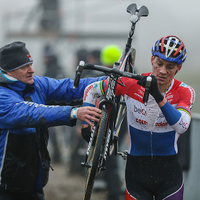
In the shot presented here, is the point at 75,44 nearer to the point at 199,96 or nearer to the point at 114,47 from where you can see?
the point at 114,47

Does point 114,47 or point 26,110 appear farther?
point 114,47

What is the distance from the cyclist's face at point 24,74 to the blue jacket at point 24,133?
5cm

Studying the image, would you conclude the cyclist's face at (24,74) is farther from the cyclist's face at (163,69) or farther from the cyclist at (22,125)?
the cyclist's face at (163,69)

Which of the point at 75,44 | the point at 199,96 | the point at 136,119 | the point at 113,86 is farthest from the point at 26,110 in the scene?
the point at 199,96

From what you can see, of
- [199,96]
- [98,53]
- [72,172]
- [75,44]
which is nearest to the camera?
[98,53]

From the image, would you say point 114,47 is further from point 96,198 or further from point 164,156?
point 164,156

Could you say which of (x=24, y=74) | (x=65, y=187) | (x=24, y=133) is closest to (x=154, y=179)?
(x=24, y=133)

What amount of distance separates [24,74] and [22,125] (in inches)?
22.9

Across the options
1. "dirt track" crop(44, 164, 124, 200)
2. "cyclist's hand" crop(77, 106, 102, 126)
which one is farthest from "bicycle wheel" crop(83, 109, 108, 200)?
"dirt track" crop(44, 164, 124, 200)

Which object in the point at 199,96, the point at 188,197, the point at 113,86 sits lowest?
the point at 199,96

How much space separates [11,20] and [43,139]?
41.8ft

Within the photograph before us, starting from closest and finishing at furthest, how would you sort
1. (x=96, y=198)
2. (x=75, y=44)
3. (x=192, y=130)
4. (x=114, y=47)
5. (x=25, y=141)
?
(x=25, y=141) → (x=192, y=130) → (x=96, y=198) → (x=114, y=47) → (x=75, y=44)

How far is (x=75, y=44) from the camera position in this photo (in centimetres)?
1437

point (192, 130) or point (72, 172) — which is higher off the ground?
point (192, 130)
